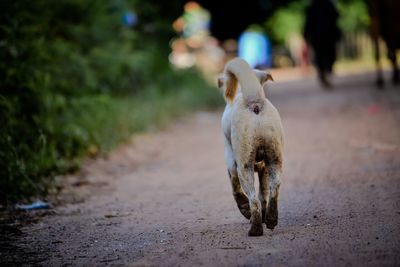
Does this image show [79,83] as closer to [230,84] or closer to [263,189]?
[230,84]

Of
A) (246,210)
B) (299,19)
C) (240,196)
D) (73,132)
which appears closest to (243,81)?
(240,196)

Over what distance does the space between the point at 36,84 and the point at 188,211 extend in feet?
10.9

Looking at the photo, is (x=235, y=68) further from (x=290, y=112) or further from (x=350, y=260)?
(x=290, y=112)

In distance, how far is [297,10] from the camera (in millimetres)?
32812

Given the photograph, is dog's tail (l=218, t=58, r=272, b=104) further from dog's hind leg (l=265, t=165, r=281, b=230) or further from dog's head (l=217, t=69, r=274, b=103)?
dog's hind leg (l=265, t=165, r=281, b=230)

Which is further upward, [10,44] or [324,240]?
[10,44]

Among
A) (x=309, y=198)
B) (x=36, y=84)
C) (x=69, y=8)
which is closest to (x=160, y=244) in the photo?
(x=309, y=198)

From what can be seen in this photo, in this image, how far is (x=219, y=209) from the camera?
651 cm

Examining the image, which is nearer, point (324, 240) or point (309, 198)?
point (324, 240)

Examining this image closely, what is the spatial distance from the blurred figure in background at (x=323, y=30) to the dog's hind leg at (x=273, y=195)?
12597 millimetres

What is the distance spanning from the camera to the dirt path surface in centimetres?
466

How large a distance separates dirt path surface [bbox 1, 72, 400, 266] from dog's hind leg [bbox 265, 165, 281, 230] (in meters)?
0.14

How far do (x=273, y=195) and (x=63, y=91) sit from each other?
6376 millimetres

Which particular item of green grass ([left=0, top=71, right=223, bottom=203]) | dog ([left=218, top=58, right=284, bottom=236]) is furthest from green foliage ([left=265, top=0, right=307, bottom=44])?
dog ([left=218, top=58, right=284, bottom=236])
